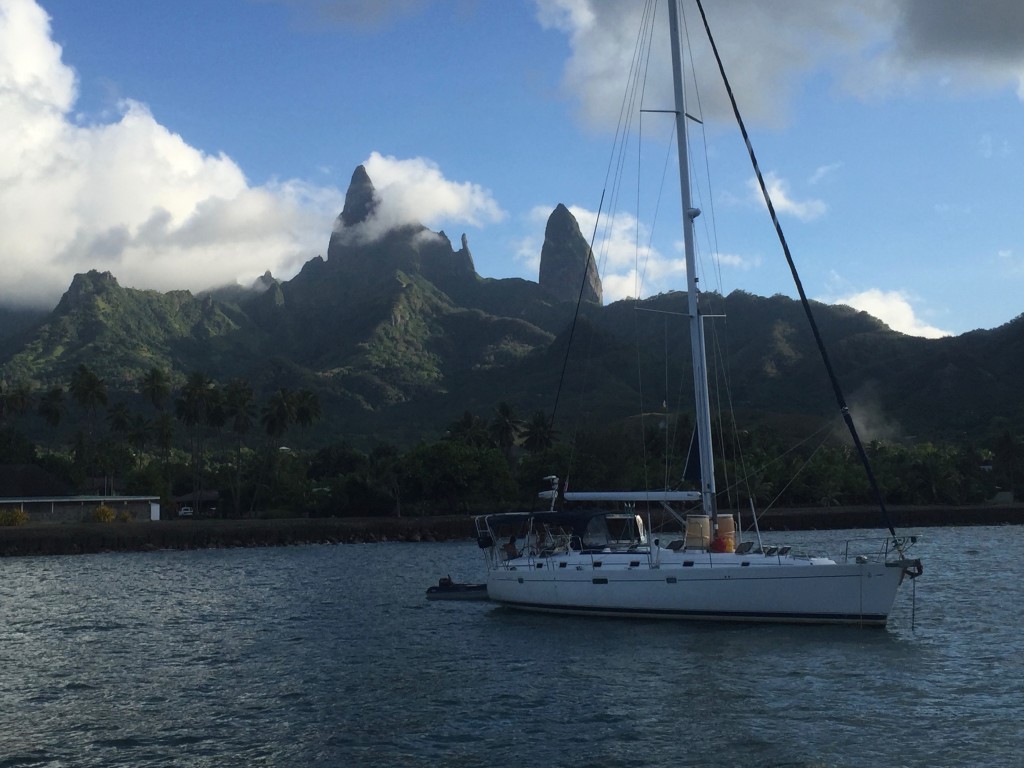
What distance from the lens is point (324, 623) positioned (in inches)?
1426

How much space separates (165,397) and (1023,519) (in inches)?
4383

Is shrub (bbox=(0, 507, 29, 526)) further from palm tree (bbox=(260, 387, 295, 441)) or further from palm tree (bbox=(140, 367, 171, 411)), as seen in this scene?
palm tree (bbox=(140, 367, 171, 411))

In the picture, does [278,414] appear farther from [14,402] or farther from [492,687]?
[492,687]

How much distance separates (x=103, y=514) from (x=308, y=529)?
20.3m

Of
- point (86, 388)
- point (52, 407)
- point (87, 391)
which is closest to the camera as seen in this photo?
point (86, 388)

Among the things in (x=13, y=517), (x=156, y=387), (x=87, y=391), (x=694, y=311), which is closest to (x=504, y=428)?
(x=156, y=387)

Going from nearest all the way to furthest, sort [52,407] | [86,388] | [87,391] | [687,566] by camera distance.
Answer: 1. [687,566]
2. [86,388]
3. [87,391]
4. [52,407]

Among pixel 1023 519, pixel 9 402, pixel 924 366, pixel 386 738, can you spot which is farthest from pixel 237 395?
pixel 924 366

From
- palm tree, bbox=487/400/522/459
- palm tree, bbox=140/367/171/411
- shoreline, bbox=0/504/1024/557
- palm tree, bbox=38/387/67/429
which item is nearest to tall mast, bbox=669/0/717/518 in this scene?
shoreline, bbox=0/504/1024/557

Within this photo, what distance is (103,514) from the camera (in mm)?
94125

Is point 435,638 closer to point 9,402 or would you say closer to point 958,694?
point 958,694

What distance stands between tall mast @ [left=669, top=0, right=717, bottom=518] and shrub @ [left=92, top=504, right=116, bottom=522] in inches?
3002

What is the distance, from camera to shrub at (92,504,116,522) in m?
94.0

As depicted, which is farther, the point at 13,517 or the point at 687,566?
the point at 13,517
